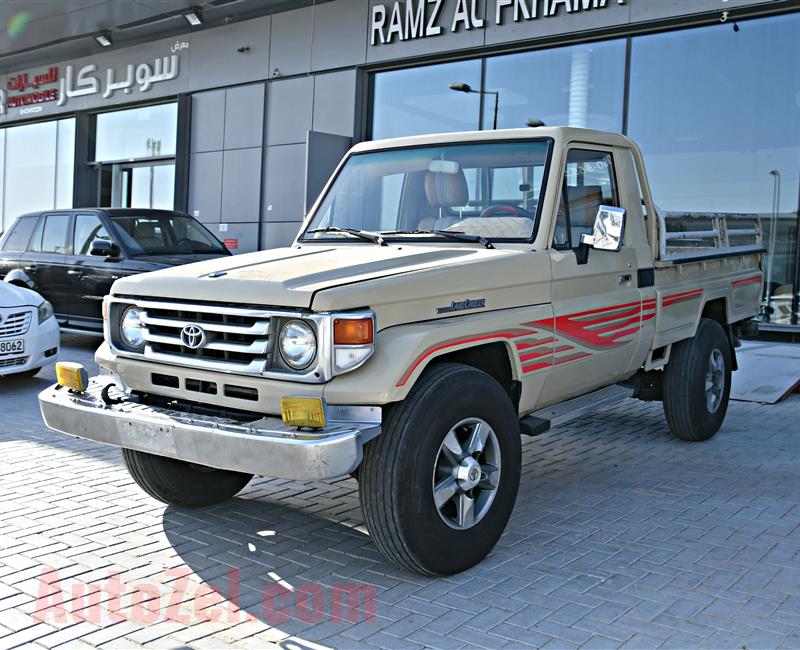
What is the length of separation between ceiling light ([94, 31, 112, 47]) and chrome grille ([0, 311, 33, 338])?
458 inches

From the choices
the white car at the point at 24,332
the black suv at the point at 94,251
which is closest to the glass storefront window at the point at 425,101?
the black suv at the point at 94,251

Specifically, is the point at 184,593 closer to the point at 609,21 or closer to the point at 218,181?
the point at 609,21

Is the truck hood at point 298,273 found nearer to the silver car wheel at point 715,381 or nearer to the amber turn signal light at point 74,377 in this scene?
the amber turn signal light at point 74,377

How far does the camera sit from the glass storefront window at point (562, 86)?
1239cm

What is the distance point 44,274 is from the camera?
37.4 feet

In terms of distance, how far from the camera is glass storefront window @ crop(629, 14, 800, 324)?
36.4 ft

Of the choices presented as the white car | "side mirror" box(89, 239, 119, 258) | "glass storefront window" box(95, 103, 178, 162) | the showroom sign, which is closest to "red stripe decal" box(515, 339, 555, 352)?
the white car

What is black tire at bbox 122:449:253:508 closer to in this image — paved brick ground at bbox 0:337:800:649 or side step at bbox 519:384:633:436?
paved brick ground at bbox 0:337:800:649

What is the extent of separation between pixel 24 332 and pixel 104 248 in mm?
2141

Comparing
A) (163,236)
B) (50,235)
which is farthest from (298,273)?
(50,235)

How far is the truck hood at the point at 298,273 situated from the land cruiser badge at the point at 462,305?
96 millimetres

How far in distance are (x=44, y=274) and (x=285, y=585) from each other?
8858 millimetres

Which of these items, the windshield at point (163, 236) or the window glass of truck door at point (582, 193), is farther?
the windshield at point (163, 236)

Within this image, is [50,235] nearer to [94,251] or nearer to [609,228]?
[94,251]
